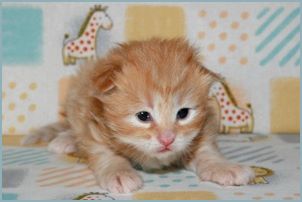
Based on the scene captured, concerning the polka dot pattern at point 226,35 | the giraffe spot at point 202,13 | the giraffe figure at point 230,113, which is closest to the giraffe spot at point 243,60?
the polka dot pattern at point 226,35

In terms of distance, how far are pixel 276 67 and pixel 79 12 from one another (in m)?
1.01

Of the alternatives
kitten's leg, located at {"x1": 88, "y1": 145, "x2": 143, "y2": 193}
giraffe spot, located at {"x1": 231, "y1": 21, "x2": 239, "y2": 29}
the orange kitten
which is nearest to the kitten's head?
the orange kitten

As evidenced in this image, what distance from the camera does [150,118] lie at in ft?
6.78

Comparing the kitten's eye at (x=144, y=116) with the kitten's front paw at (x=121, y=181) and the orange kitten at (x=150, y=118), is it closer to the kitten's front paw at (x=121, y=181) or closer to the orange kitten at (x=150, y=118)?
the orange kitten at (x=150, y=118)

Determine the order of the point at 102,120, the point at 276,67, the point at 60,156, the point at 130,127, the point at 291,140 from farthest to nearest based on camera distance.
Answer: the point at 276,67, the point at 291,140, the point at 60,156, the point at 102,120, the point at 130,127

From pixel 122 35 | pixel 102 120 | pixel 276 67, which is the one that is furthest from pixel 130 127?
pixel 276 67

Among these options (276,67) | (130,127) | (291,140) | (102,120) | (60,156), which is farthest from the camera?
(276,67)

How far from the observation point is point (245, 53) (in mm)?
2994

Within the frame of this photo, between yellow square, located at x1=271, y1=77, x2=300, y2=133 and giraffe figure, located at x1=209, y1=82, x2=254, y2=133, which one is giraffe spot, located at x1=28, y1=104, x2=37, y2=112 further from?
yellow square, located at x1=271, y1=77, x2=300, y2=133

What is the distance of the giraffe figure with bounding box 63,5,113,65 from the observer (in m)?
2.95

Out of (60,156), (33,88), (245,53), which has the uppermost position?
(245,53)

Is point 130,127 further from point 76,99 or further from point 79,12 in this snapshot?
point 79,12

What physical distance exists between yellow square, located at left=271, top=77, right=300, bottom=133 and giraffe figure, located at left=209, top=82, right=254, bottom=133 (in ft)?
0.40

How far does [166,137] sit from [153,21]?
107 cm
